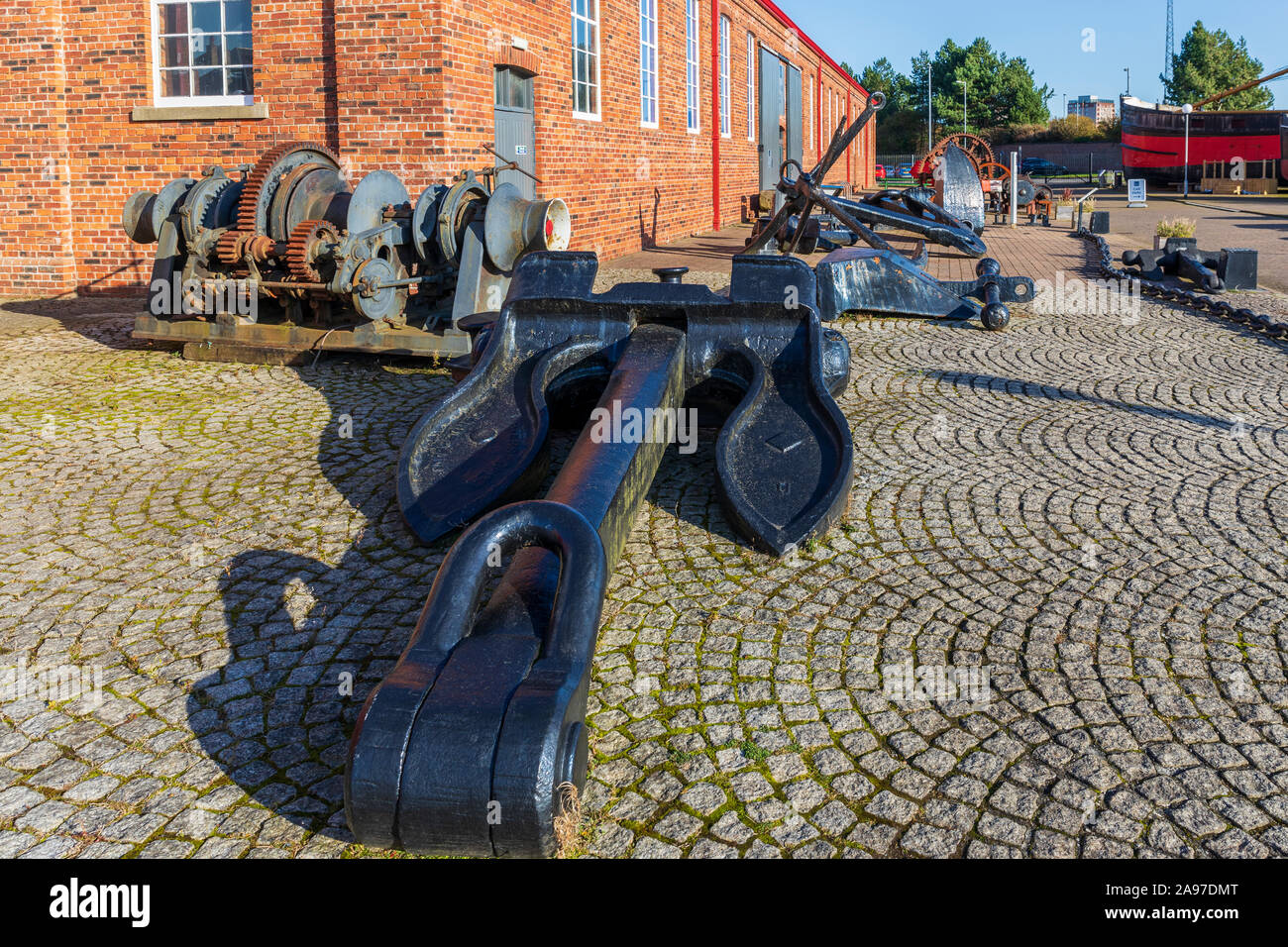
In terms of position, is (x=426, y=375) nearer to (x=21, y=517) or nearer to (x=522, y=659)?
(x=21, y=517)

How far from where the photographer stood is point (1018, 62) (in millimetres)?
71875

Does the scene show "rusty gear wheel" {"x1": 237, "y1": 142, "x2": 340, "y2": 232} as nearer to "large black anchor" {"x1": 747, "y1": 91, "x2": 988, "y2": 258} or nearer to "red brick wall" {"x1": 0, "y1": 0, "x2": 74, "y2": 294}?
"red brick wall" {"x1": 0, "y1": 0, "x2": 74, "y2": 294}

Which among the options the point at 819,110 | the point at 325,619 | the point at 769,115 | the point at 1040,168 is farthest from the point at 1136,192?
the point at 325,619

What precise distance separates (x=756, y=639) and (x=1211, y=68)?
80509 millimetres

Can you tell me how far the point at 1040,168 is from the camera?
174ft

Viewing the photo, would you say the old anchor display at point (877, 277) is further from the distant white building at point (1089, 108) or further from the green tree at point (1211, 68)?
the distant white building at point (1089, 108)

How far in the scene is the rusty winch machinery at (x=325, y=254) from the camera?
7426 mm

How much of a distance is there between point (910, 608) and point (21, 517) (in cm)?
384

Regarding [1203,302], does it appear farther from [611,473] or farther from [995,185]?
[995,185]

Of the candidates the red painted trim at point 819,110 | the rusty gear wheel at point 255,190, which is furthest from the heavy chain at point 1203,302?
the red painted trim at point 819,110

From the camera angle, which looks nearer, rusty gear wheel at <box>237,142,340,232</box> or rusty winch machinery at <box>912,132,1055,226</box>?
rusty gear wheel at <box>237,142,340,232</box>

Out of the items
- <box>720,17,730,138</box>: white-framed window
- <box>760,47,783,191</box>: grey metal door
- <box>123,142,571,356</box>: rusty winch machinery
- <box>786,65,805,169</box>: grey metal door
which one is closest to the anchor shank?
<box>123,142,571,356</box>: rusty winch machinery

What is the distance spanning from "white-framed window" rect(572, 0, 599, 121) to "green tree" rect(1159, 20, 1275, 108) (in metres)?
68.0

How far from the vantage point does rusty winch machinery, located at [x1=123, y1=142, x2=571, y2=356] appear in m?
7.43
